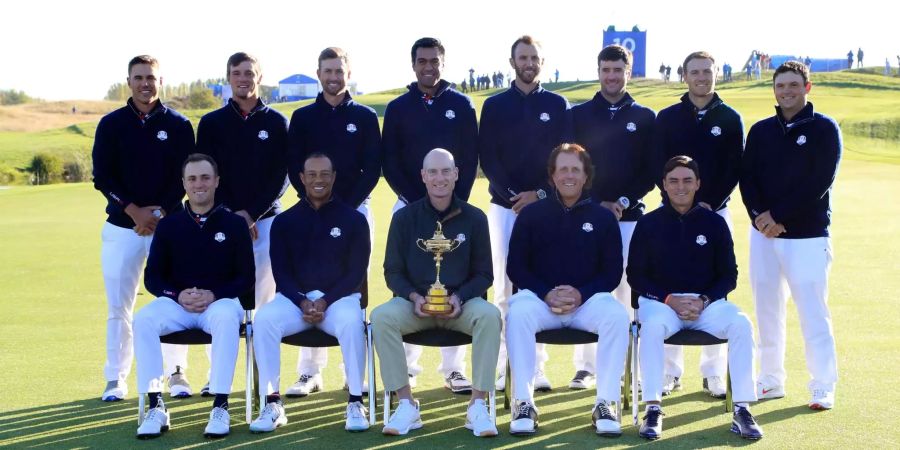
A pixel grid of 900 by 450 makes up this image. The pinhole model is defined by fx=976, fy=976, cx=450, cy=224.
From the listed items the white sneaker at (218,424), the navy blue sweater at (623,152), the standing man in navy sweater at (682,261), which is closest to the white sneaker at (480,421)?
the standing man in navy sweater at (682,261)

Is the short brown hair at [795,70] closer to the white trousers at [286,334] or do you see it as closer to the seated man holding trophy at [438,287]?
the seated man holding trophy at [438,287]

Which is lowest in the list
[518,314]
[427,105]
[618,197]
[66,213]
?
[66,213]

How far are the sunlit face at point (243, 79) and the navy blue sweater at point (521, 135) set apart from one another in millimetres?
1602

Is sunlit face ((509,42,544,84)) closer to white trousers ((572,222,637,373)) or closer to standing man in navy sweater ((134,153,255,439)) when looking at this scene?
white trousers ((572,222,637,373))

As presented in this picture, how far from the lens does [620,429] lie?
5.48 meters

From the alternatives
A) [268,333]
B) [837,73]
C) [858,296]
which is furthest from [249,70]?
[837,73]

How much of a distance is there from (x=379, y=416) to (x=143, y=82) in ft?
8.92

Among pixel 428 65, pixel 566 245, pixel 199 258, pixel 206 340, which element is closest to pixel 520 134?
pixel 428 65

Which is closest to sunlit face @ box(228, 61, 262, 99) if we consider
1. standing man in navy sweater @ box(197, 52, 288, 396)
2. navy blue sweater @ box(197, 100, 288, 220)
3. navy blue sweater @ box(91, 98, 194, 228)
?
standing man in navy sweater @ box(197, 52, 288, 396)

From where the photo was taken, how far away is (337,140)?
6.73m

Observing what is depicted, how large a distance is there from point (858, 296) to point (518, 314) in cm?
553

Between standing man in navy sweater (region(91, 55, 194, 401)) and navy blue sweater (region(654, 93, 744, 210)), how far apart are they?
3300mm

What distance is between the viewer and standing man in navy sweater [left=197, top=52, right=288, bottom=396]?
6.61m

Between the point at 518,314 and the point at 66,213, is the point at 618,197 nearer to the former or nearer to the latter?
the point at 518,314
